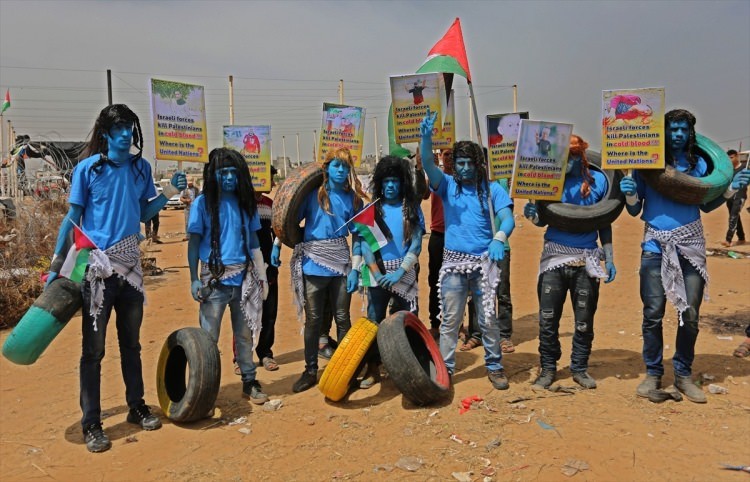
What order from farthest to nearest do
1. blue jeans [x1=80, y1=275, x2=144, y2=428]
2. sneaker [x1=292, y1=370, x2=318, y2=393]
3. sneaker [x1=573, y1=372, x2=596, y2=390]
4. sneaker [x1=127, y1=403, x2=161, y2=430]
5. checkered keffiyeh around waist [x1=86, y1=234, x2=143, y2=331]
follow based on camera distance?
1. sneaker [x1=292, y1=370, x2=318, y2=393]
2. sneaker [x1=573, y1=372, x2=596, y2=390]
3. sneaker [x1=127, y1=403, x2=161, y2=430]
4. blue jeans [x1=80, y1=275, x2=144, y2=428]
5. checkered keffiyeh around waist [x1=86, y1=234, x2=143, y2=331]

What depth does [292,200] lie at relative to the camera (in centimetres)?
509

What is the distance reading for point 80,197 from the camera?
420 cm

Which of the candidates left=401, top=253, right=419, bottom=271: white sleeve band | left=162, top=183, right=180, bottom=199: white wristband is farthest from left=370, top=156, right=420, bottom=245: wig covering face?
left=162, top=183, right=180, bottom=199: white wristband

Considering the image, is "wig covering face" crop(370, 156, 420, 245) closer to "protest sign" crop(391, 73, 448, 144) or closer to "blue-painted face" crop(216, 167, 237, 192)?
"protest sign" crop(391, 73, 448, 144)

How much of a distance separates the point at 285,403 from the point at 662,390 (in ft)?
10.2

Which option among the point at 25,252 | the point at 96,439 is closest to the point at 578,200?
the point at 96,439

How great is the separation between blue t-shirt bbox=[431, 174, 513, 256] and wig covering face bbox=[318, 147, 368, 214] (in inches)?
29.0

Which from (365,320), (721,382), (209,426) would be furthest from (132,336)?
(721,382)

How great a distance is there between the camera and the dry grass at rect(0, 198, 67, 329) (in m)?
8.12

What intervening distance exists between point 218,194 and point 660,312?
370cm

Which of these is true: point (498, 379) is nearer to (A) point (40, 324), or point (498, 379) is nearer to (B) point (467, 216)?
(B) point (467, 216)

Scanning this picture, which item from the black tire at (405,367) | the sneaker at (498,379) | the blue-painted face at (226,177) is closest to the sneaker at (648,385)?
the sneaker at (498,379)

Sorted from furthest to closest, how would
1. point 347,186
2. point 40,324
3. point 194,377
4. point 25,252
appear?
point 25,252, point 347,186, point 194,377, point 40,324

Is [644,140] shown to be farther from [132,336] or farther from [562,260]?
[132,336]
